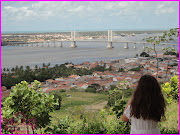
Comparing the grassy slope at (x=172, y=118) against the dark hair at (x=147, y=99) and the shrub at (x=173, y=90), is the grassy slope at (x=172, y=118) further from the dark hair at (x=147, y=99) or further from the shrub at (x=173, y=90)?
the dark hair at (x=147, y=99)

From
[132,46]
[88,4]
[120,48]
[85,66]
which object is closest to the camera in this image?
[88,4]

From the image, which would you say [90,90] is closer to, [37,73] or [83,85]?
[83,85]

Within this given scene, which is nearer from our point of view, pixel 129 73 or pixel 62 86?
pixel 62 86

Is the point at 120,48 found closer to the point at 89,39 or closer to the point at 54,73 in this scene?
the point at 89,39

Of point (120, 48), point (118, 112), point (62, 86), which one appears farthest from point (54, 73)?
point (118, 112)

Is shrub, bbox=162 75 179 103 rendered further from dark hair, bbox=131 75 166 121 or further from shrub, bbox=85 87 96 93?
shrub, bbox=85 87 96 93

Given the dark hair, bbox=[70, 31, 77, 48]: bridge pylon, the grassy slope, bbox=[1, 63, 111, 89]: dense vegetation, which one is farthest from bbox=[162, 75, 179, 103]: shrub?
bbox=[70, 31, 77, 48]: bridge pylon

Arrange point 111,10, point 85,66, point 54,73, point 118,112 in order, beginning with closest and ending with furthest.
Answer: point 118,112, point 111,10, point 54,73, point 85,66
